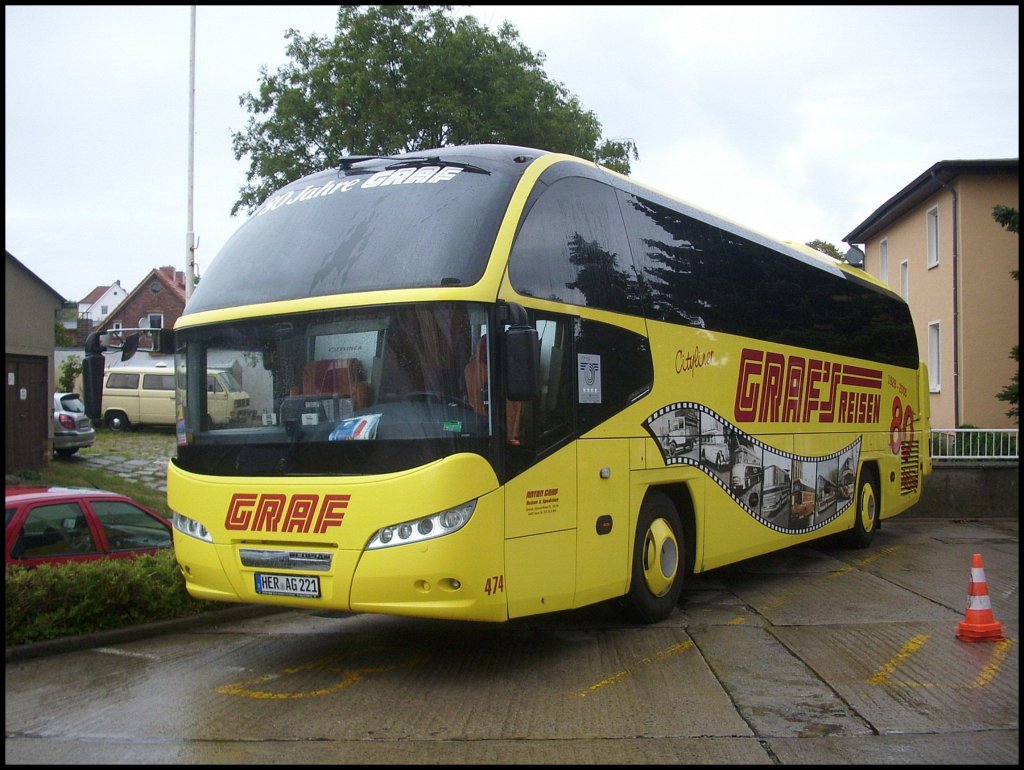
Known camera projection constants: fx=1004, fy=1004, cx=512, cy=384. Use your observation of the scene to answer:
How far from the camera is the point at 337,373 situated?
6832mm

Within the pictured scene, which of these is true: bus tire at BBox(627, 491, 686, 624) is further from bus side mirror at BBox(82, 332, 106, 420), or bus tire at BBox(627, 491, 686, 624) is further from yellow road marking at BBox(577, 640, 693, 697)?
bus side mirror at BBox(82, 332, 106, 420)

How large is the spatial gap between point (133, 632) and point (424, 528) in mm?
3576

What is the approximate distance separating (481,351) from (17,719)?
371 cm

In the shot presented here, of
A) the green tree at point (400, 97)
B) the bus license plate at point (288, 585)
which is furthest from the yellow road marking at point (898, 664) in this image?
the green tree at point (400, 97)

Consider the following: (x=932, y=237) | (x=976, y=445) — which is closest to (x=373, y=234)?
(x=976, y=445)

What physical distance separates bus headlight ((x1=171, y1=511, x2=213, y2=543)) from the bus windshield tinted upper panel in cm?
159

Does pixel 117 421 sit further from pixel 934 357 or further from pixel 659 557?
pixel 659 557

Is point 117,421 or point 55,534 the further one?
point 117,421

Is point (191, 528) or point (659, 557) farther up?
point (191, 528)

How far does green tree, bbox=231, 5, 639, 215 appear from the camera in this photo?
24859mm

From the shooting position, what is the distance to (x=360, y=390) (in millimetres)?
6750

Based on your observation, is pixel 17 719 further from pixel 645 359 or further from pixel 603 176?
pixel 603 176

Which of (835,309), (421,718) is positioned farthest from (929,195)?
(421,718)

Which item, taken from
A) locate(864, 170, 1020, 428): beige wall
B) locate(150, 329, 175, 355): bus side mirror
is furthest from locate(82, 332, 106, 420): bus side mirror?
locate(864, 170, 1020, 428): beige wall
